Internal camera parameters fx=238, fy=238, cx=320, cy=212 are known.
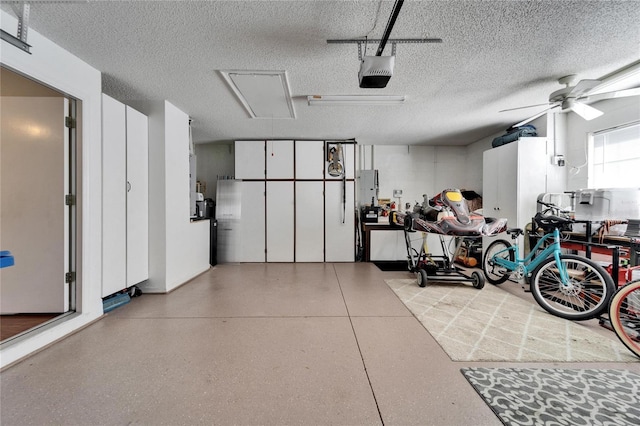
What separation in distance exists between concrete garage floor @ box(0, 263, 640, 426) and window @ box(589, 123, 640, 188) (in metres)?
2.34

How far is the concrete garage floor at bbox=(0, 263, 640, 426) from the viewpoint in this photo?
4.26ft

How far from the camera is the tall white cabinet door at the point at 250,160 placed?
4992 mm

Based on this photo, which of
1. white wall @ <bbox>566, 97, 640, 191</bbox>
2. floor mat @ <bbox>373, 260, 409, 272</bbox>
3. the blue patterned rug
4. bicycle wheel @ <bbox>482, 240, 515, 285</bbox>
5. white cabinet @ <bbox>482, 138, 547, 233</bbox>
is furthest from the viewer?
floor mat @ <bbox>373, 260, 409, 272</bbox>

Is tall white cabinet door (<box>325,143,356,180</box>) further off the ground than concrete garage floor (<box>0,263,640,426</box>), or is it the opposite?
tall white cabinet door (<box>325,143,356,180</box>)

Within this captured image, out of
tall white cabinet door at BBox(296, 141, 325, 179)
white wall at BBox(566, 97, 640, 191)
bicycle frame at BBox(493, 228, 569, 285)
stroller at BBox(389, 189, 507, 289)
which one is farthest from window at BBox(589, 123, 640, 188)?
tall white cabinet door at BBox(296, 141, 325, 179)

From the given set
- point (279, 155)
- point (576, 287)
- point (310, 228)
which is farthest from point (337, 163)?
point (576, 287)

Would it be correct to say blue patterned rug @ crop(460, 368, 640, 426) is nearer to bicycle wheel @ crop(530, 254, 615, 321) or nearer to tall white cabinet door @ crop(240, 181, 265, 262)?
bicycle wheel @ crop(530, 254, 615, 321)

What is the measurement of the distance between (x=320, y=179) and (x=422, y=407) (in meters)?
4.14

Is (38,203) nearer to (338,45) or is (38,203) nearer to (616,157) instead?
Answer: (338,45)

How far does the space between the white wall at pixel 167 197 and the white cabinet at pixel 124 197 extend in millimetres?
80

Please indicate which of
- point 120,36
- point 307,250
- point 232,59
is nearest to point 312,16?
point 232,59

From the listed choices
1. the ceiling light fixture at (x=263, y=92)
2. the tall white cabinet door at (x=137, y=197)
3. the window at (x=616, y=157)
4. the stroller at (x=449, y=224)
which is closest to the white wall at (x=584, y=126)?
the window at (x=616, y=157)

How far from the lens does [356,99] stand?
10.2 feet

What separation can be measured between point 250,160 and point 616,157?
571 cm
